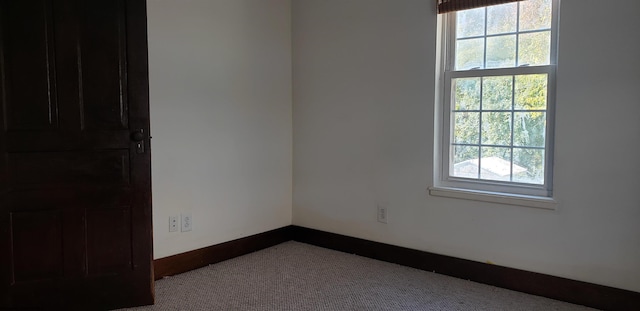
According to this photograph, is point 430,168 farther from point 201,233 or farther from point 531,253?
point 201,233

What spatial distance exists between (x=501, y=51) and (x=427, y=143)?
2.38ft

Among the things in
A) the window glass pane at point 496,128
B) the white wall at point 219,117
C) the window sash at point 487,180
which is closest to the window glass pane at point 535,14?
the window sash at point 487,180

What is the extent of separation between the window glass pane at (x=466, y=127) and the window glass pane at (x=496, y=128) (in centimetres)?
5

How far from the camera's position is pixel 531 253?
107 inches

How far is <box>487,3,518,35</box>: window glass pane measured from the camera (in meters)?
2.76

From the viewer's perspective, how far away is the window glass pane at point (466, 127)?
2.95m

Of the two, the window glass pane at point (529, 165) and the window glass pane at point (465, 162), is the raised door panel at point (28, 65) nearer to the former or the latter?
the window glass pane at point (465, 162)

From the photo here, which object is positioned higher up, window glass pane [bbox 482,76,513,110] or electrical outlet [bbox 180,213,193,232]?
window glass pane [bbox 482,76,513,110]

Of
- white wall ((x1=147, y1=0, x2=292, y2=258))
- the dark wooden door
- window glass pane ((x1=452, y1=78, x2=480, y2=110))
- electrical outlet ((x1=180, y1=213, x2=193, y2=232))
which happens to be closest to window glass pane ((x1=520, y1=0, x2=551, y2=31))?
window glass pane ((x1=452, y1=78, x2=480, y2=110))

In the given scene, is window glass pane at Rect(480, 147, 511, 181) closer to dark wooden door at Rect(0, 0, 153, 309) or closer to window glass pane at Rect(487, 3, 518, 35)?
window glass pane at Rect(487, 3, 518, 35)

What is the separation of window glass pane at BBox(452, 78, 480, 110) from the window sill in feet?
1.77

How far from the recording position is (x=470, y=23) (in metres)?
2.95

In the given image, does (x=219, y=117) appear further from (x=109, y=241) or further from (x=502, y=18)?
(x=502, y=18)

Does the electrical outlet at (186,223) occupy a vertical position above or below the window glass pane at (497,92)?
below
